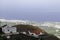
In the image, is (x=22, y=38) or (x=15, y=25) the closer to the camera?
(x=22, y=38)

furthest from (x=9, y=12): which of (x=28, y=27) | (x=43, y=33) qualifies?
(x=43, y=33)

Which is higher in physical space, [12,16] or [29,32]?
[12,16]

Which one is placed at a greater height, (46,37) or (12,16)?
(12,16)

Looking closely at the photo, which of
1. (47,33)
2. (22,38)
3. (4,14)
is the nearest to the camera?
(22,38)

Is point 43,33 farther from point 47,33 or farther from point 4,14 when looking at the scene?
point 4,14

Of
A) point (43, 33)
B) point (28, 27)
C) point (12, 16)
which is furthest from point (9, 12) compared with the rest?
point (43, 33)

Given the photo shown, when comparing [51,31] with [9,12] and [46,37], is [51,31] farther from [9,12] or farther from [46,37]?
[9,12]

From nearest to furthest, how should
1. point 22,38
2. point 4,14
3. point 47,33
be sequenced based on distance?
point 22,38
point 47,33
point 4,14

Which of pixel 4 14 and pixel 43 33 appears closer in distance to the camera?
pixel 43 33

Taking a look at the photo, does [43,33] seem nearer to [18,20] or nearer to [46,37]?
[46,37]
